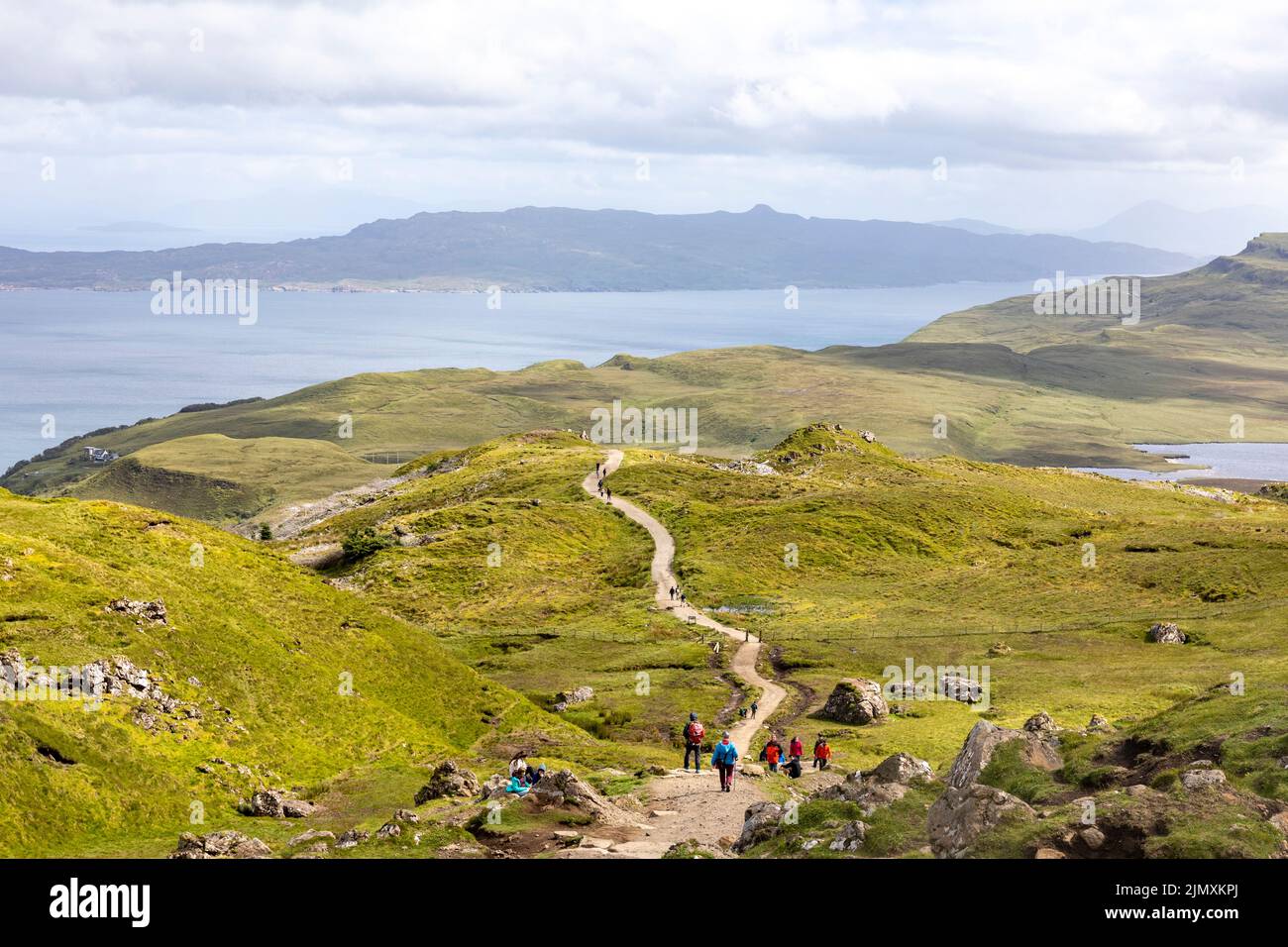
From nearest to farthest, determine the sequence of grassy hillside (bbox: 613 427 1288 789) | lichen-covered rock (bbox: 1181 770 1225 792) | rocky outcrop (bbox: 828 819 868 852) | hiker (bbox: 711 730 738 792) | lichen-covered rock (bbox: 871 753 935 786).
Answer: lichen-covered rock (bbox: 1181 770 1225 792) < rocky outcrop (bbox: 828 819 868 852) < lichen-covered rock (bbox: 871 753 935 786) < hiker (bbox: 711 730 738 792) < grassy hillside (bbox: 613 427 1288 789)

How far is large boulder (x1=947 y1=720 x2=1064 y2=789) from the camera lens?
2912 cm

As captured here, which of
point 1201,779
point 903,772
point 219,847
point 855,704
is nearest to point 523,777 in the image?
point 219,847

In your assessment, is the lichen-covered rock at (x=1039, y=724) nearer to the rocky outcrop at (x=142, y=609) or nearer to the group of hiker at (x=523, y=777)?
the group of hiker at (x=523, y=777)

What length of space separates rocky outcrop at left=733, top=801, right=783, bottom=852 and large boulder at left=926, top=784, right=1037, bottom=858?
4.43 metres

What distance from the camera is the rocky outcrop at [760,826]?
29.4m

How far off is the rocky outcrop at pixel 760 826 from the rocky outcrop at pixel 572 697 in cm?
3321

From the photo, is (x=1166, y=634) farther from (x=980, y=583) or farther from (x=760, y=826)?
(x=760, y=826)

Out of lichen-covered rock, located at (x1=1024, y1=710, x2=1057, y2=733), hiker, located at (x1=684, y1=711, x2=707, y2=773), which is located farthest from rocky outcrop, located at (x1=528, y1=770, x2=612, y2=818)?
lichen-covered rock, located at (x1=1024, y1=710, x2=1057, y2=733)

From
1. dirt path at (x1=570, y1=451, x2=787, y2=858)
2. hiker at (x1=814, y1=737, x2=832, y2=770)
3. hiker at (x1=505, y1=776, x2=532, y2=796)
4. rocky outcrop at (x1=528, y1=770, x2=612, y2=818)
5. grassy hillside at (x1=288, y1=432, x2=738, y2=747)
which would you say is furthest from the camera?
grassy hillside at (x1=288, y1=432, x2=738, y2=747)

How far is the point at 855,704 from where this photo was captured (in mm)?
59000

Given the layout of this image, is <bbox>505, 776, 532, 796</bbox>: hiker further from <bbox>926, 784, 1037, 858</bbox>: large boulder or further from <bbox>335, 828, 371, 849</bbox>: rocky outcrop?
<bbox>926, 784, 1037, 858</bbox>: large boulder

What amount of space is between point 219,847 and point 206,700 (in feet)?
41.1

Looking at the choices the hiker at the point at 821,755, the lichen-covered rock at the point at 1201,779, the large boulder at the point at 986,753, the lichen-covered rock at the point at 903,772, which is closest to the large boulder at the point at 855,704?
A: the hiker at the point at 821,755

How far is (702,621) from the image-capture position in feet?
295
